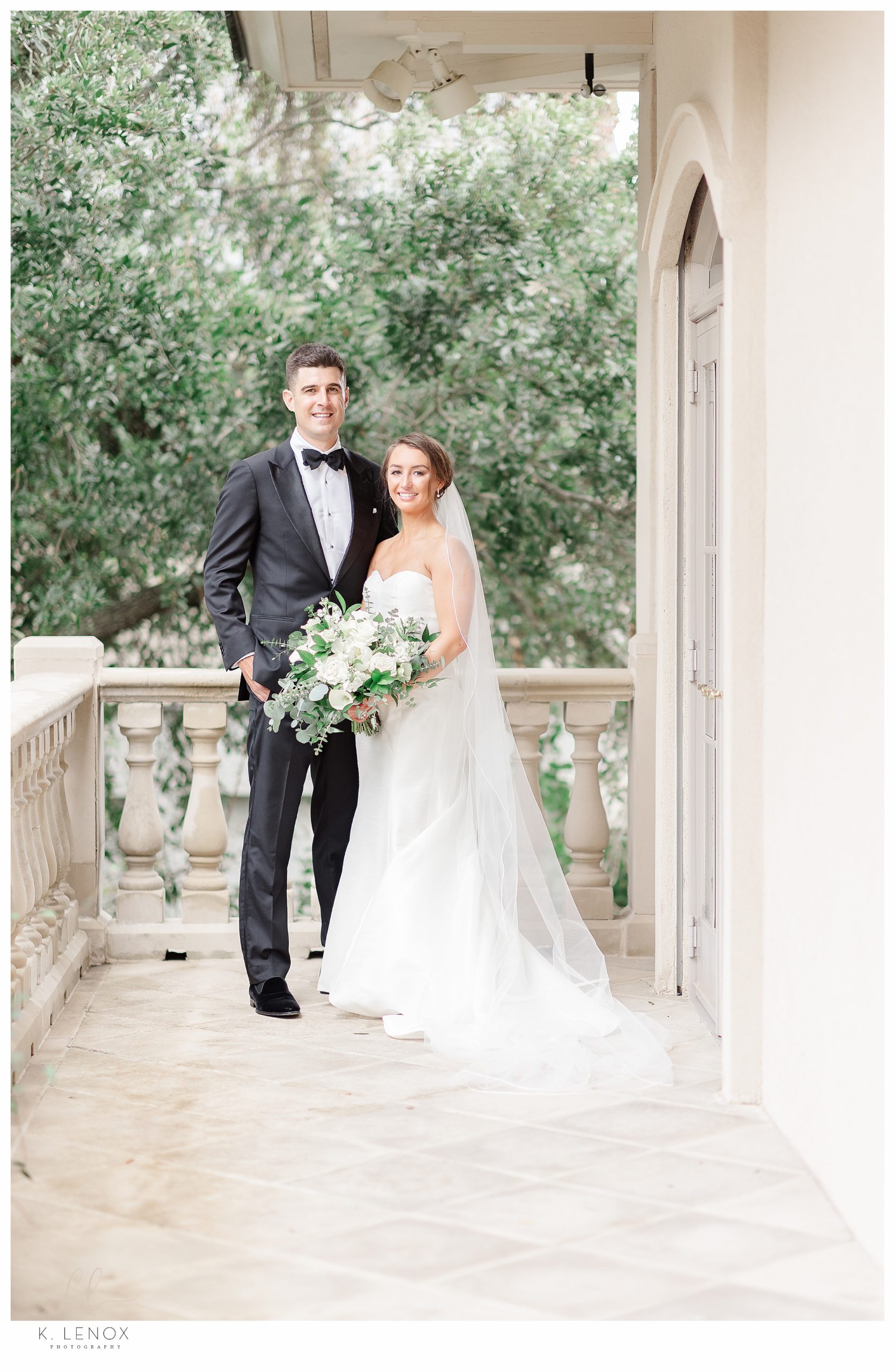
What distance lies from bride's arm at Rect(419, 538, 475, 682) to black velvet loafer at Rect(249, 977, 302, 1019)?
1.08m

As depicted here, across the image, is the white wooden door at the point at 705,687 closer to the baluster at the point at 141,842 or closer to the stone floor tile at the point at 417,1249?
the stone floor tile at the point at 417,1249

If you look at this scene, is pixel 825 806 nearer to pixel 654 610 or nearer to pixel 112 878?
pixel 654 610

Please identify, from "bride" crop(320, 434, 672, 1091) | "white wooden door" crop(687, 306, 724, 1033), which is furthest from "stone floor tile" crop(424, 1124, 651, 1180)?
"white wooden door" crop(687, 306, 724, 1033)

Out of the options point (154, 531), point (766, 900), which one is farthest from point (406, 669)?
point (154, 531)

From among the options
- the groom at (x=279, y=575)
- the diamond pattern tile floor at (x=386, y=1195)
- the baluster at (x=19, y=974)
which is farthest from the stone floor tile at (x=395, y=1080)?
the baluster at (x=19, y=974)

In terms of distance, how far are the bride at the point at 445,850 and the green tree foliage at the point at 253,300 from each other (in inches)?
167

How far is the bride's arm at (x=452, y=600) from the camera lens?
437cm

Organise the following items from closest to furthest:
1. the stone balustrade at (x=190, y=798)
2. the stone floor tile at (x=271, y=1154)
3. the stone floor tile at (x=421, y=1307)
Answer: the stone floor tile at (x=421, y=1307) → the stone floor tile at (x=271, y=1154) → the stone balustrade at (x=190, y=798)

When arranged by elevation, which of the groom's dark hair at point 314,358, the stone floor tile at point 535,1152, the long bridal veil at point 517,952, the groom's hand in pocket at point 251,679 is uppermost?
the groom's dark hair at point 314,358

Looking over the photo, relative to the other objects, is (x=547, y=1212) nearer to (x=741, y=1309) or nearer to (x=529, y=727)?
(x=741, y=1309)

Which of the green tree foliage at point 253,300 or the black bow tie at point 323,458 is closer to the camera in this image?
the black bow tie at point 323,458

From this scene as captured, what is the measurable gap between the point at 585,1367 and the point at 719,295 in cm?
295

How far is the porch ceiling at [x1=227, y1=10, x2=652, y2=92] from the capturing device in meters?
5.12

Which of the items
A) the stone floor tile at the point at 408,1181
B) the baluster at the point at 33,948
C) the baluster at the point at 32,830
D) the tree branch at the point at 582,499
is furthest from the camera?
the tree branch at the point at 582,499
